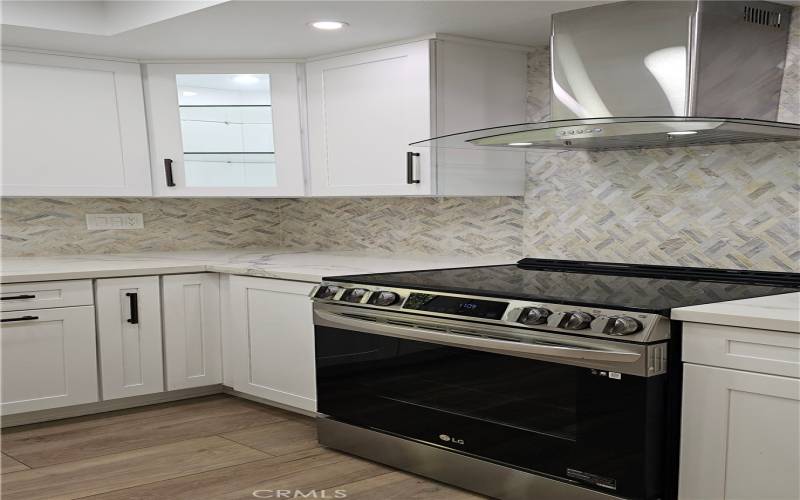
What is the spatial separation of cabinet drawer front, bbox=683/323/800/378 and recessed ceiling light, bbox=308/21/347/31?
1.86 m

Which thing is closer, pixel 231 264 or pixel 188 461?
pixel 188 461

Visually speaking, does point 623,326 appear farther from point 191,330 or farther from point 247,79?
point 247,79

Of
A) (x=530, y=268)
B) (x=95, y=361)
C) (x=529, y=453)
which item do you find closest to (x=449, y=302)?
(x=529, y=453)

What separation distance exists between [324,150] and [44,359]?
1.63 m

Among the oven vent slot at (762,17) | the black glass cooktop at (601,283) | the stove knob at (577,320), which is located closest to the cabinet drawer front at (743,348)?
the black glass cooktop at (601,283)

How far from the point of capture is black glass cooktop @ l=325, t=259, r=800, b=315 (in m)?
2.29

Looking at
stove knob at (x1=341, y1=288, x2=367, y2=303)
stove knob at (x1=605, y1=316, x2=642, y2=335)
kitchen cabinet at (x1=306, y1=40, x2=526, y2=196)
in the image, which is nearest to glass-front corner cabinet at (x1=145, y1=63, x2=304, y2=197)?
kitchen cabinet at (x1=306, y1=40, x2=526, y2=196)

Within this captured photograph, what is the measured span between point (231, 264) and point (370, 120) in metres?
0.97

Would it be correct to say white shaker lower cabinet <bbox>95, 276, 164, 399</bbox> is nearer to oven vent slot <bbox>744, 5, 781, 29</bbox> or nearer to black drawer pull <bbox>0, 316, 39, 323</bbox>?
black drawer pull <bbox>0, 316, 39, 323</bbox>

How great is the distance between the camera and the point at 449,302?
2.59 m

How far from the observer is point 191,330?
3.75 m

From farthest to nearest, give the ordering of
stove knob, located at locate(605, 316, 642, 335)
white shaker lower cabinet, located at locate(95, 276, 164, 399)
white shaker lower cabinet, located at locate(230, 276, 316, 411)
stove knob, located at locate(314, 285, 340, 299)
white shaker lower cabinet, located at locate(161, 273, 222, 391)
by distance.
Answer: white shaker lower cabinet, located at locate(161, 273, 222, 391), white shaker lower cabinet, located at locate(95, 276, 164, 399), white shaker lower cabinet, located at locate(230, 276, 316, 411), stove knob, located at locate(314, 285, 340, 299), stove knob, located at locate(605, 316, 642, 335)

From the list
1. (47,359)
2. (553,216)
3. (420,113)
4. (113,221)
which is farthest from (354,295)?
(113,221)

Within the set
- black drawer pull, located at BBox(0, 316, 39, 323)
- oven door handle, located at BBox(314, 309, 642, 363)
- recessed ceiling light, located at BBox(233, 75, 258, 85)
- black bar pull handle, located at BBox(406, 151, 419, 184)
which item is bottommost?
black drawer pull, located at BBox(0, 316, 39, 323)
